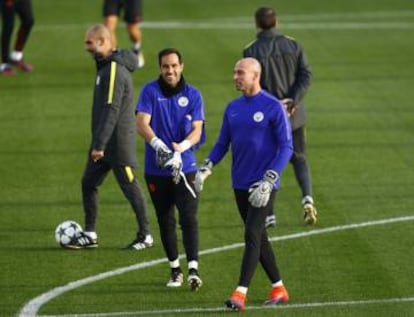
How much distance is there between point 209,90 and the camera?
76.6ft

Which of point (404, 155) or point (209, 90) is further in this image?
point (209, 90)

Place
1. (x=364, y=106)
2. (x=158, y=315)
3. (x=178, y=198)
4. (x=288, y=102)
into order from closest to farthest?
(x=158, y=315) < (x=178, y=198) < (x=288, y=102) < (x=364, y=106)

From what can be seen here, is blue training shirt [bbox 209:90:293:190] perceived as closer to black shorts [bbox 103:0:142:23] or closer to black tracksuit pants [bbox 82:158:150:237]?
black tracksuit pants [bbox 82:158:150:237]

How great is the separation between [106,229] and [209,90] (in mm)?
7983

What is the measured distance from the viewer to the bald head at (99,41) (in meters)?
14.3

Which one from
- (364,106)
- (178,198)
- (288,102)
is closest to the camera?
(178,198)

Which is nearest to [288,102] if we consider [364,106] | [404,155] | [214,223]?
[214,223]

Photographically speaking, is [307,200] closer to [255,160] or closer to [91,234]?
[91,234]

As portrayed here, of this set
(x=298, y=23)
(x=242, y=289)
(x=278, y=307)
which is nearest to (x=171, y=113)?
(x=242, y=289)

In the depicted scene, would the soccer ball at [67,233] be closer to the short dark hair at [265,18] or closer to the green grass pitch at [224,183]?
the green grass pitch at [224,183]

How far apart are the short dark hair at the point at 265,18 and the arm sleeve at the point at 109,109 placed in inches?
85.3

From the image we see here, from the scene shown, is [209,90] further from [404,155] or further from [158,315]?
[158,315]

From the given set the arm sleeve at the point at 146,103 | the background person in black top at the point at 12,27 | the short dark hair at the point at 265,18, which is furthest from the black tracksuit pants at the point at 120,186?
the background person in black top at the point at 12,27

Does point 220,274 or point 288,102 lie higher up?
point 288,102
